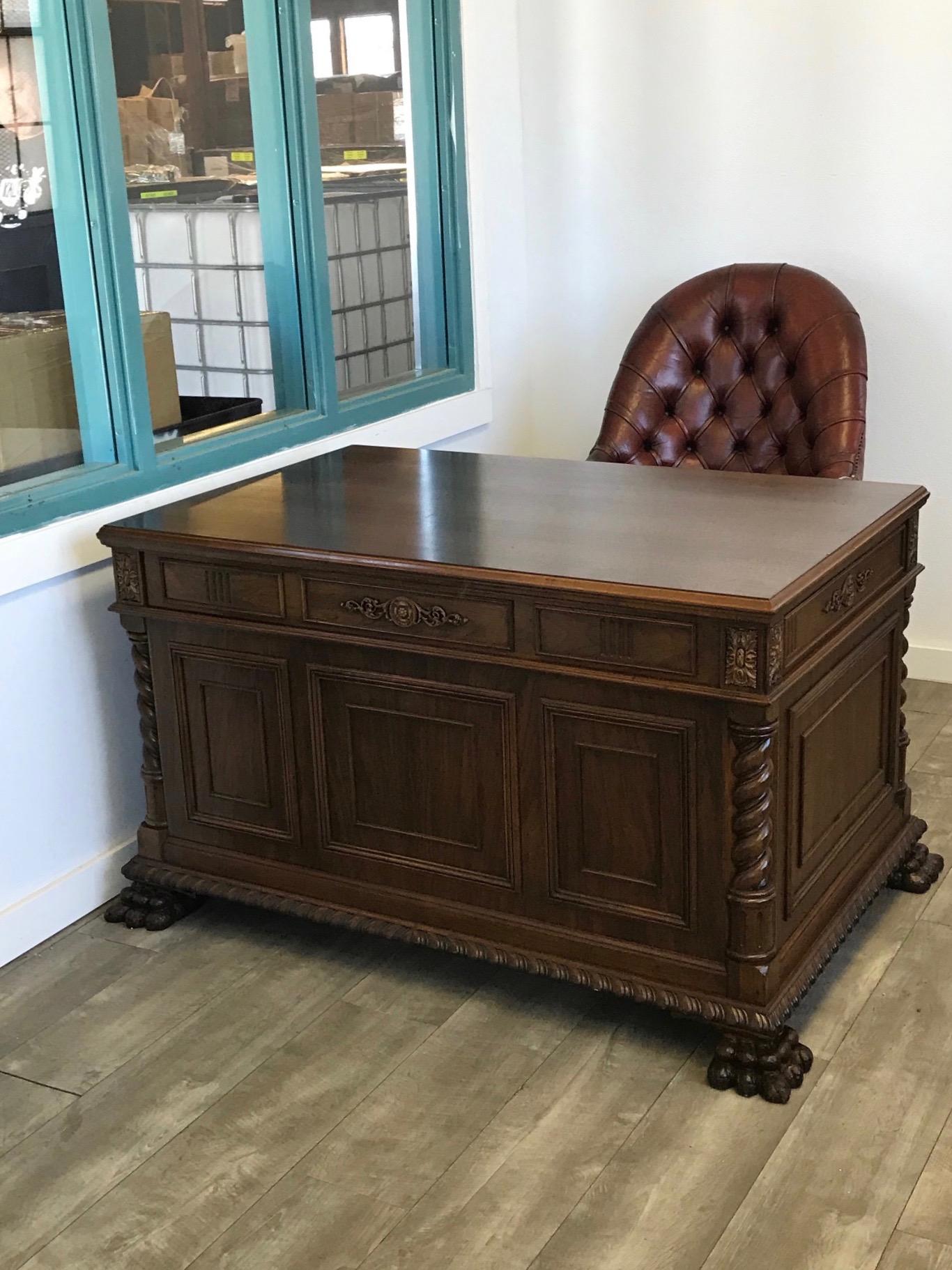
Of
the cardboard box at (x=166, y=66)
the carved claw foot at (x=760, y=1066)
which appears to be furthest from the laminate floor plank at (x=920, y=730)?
the cardboard box at (x=166, y=66)

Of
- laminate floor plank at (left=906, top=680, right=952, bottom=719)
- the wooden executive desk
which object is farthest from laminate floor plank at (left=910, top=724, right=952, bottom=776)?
the wooden executive desk

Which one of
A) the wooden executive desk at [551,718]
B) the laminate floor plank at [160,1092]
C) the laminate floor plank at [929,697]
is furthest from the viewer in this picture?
the laminate floor plank at [929,697]

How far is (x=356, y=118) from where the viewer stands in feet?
10.9

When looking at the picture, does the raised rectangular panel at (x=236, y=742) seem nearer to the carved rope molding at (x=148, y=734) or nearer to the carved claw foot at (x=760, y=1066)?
the carved rope molding at (x=148, y=734)

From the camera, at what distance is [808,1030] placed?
7.33ft

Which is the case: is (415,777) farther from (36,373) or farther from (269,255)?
(269,255)

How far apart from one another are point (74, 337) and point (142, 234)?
30cm

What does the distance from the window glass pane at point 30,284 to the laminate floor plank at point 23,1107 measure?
102 cm

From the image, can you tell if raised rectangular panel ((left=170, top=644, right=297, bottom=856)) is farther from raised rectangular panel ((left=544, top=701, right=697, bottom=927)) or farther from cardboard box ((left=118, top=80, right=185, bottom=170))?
cardboard box ((left=118, top=80, right=185, bottom=170))

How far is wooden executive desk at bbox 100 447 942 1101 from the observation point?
80.8 inches

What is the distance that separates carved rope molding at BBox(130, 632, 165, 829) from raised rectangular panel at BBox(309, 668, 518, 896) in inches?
13.9

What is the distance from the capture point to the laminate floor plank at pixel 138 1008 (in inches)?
88.2

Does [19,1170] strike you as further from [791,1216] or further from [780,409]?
[780,409]

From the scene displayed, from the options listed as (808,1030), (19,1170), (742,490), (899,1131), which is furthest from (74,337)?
(899,1131)
